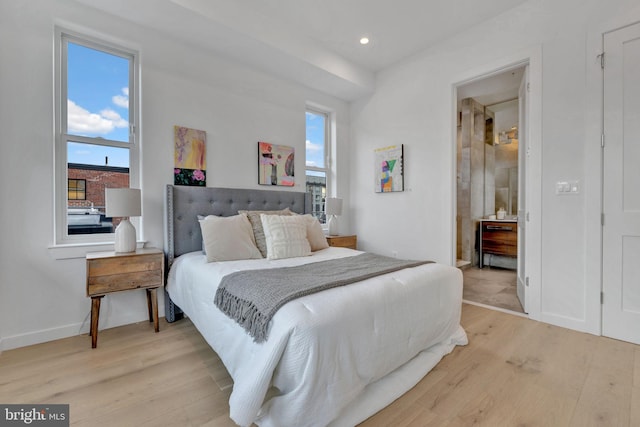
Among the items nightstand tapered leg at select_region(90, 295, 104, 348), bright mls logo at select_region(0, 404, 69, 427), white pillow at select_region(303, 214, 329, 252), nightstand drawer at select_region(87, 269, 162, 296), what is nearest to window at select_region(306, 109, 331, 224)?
white pillow at select_region(303, 214, 329, 252)

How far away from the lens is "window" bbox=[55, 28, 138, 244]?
2.35 metres

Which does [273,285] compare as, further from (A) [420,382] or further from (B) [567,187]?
(B) [567,187]

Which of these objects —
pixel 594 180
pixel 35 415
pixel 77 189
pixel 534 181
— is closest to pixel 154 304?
pixel 35 415

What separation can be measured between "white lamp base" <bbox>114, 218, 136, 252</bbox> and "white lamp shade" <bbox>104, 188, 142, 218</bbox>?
145 millimetres

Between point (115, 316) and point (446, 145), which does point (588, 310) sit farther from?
point (115, 316)

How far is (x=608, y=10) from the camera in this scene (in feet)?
7.34

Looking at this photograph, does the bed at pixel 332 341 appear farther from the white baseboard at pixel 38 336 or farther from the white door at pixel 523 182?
the white door at pixel 523 182

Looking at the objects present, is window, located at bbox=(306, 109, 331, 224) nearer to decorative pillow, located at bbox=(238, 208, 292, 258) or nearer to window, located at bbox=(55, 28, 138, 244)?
decorative pillow, located at bbox=(238, 208, 292, 258)

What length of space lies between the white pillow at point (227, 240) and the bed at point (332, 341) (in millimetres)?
110

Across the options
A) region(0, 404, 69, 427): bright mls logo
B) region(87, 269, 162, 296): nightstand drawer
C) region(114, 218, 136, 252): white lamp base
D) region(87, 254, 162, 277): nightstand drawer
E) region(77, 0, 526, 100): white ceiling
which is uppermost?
region(77, 0, 526, 100): white ceiling

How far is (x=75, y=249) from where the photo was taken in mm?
2312

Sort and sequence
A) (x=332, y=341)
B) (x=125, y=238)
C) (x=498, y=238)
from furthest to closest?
(x=498, y=238) → (x=125, y=238) → (x=332, y=341)

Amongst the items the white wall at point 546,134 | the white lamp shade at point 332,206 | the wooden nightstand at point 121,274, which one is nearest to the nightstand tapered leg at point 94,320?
the wooden nightstand at point 121,274

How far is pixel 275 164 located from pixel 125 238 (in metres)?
1.80
